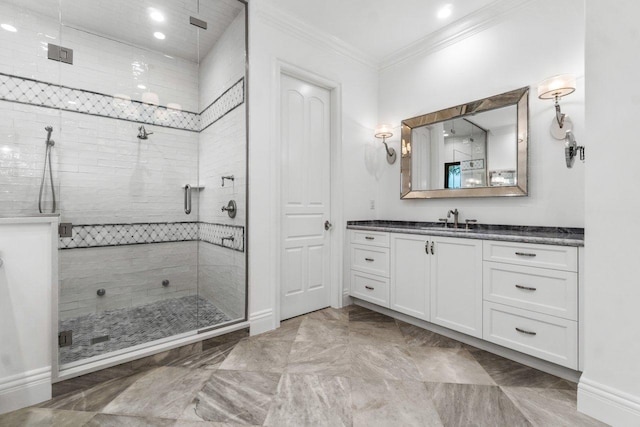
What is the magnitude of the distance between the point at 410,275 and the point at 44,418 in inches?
99.9

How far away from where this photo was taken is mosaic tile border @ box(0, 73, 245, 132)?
2.03 meters

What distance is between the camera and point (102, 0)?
2.31 metres

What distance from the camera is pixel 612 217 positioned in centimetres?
139

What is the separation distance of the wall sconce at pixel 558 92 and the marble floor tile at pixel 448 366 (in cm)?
182

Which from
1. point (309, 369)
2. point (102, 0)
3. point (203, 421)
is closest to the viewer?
point (203, 421)

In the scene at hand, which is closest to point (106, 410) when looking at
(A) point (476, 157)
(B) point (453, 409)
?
(B) point (453, 409)

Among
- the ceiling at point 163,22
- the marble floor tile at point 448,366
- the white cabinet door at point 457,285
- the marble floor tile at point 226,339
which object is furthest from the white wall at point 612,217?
the ceiling at point 163,22

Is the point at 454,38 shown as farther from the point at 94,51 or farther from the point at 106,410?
the point at 106,410

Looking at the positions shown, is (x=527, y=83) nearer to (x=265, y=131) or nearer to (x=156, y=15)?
(x=265, y=131)

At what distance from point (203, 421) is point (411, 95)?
11.0 ft

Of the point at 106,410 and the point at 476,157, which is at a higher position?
the point at 476,157

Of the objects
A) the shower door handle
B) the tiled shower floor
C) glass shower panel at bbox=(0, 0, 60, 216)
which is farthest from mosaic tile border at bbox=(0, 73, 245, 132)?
the tiled shower floor

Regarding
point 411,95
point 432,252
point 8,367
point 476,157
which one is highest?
point 411,95

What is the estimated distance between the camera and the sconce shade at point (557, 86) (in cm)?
197
